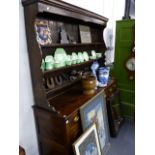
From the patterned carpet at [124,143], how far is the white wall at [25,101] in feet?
3.48

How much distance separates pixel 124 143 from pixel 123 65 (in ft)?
4.29

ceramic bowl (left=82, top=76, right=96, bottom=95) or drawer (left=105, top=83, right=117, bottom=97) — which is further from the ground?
ceramic bowl (left=82, top=76, right=96, bottom=95)

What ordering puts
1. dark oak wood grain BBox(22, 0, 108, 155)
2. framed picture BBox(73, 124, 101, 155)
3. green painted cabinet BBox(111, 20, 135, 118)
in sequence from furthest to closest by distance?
green painted cabinet BBox(111, 20, 135, 118)
framed picture BBox(73, 124, 101, 155)
dark oak wood grain BBox(22, 0, 108, 155)

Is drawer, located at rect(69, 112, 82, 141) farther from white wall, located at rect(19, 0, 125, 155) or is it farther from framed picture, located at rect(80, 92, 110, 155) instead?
white wall, located at rect(19, 0, 125, 155)

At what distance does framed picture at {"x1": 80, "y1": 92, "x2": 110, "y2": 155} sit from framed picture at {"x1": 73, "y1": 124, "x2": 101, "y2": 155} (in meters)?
0.07

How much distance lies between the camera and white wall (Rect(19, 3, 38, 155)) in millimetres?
1518

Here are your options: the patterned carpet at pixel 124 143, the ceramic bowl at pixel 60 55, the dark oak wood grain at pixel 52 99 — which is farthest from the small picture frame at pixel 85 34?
the patterned carpet at pixel 124 143

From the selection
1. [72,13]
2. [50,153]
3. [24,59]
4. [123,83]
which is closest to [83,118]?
[50,153]

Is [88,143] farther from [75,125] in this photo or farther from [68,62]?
[68,62]

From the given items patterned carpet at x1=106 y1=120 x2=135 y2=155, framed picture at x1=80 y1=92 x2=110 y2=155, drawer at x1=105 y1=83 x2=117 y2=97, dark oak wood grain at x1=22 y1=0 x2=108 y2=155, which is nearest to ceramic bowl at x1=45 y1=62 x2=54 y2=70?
dark oak wood grain at x1=22 y1=0 x2=108 y2=155

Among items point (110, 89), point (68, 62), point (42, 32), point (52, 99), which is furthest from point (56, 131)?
point (110, 89)

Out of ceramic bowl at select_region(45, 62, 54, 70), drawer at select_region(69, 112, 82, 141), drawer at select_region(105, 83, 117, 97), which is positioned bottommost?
drawer at select_region(69, 112, 82, 141)
